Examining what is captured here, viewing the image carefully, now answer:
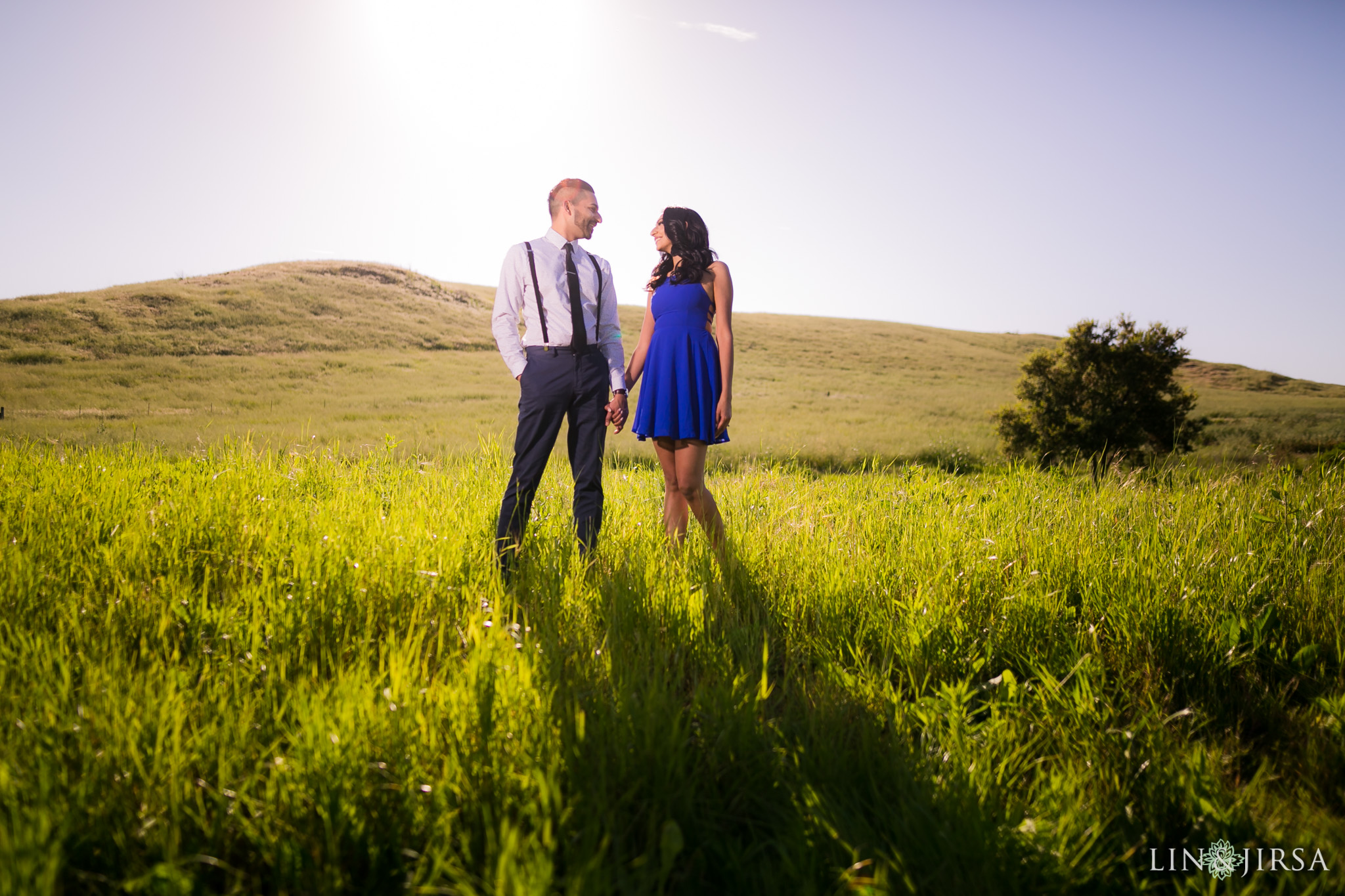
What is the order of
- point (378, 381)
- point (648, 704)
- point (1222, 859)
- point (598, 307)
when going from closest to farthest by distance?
point (1222, 859), point (648, 704), point (598, 307), point (378, 381)

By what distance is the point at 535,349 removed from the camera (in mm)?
4750

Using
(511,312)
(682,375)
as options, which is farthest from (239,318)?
(682,375)

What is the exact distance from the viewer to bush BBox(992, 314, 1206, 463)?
581 inches

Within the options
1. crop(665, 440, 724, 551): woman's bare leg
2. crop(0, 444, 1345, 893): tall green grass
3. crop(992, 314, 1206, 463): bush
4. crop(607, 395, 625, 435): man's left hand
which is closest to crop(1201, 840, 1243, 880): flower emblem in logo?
crop(0, 444, 1345, 893): tall green grass

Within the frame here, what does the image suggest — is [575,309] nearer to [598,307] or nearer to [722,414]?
[598,307]

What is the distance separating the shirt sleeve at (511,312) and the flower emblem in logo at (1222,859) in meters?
4.40

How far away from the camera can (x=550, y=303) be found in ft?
15.5

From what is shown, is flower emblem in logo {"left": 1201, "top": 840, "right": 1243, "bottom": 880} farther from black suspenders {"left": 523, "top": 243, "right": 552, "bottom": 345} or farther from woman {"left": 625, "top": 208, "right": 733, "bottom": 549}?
black suspenders {"left": 523, "top": 243, "right": 552, "bottom": 345}

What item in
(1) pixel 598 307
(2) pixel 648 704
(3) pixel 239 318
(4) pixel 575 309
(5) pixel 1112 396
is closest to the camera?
(2) pixel 648 704

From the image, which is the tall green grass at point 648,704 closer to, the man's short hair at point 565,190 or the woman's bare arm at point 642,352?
the woman's bare arm at point 642,352

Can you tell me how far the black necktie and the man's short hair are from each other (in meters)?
0.40

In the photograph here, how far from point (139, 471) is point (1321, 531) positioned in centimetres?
949

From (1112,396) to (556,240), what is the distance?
15304 mm

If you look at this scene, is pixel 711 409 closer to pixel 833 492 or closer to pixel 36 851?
pixel 833 492
